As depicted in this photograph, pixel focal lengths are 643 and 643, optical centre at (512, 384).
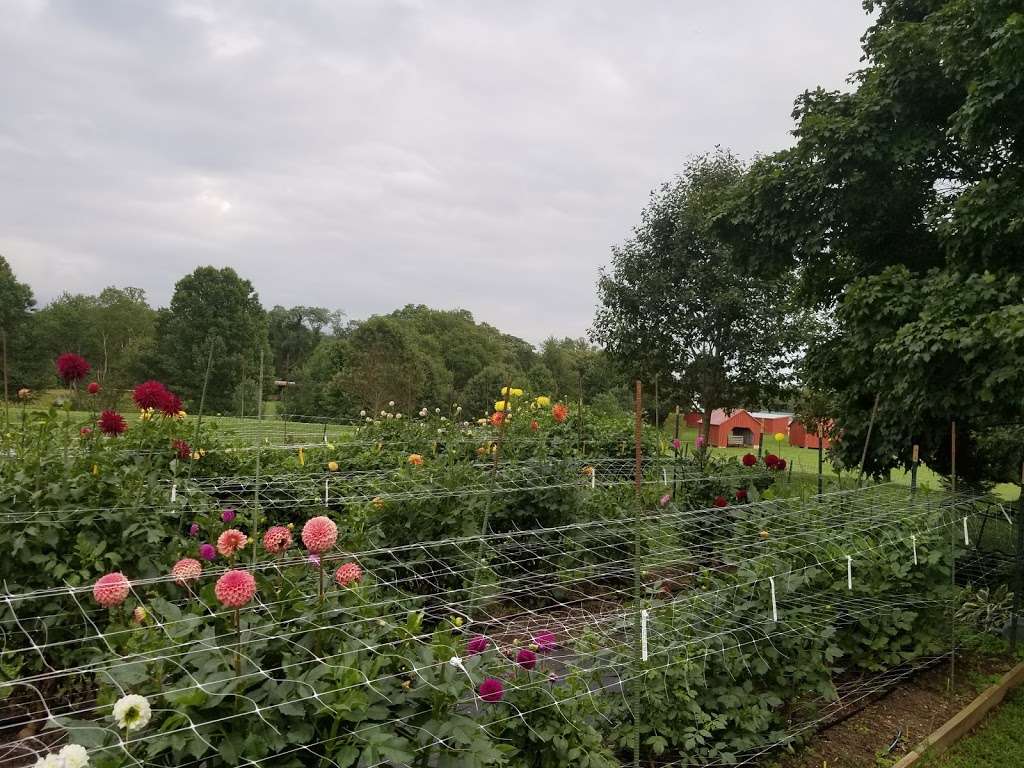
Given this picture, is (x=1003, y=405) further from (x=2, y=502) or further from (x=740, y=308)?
(x=740, y=308)

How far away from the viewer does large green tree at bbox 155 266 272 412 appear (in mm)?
18066

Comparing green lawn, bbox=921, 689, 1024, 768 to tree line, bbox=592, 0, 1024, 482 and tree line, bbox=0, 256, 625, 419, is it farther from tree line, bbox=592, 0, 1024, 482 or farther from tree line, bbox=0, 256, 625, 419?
tree line, bbox=0, 256, 625, 419

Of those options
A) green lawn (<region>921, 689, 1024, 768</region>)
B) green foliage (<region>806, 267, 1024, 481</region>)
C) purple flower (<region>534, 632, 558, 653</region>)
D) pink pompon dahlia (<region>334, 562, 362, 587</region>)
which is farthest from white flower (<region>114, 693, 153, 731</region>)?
green foliage (<region>806, 267, 1024, 481</region>)

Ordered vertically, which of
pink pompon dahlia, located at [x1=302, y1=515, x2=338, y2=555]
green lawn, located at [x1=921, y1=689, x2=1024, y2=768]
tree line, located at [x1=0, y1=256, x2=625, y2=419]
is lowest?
green lawn, located at [x1=921, y1=689, x2=1024, y2=768]

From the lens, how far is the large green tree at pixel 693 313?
11.7m

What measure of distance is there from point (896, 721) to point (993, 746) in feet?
1.35

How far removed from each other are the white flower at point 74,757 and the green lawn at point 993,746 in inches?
106

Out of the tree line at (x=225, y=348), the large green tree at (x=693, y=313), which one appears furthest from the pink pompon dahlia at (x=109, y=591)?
the large green tree at (x=693, y=313)

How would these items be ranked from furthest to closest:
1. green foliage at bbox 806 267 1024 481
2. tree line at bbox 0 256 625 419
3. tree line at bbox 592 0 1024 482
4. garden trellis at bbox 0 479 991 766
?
tree line at bbox 0 256 625 419 → tree line at bbox 592 0 1024 482 → green foliage at bbox 806 267 1024 481 → garden trellis at bbox 0 479 991 766

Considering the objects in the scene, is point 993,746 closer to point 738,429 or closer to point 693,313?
point 693,313

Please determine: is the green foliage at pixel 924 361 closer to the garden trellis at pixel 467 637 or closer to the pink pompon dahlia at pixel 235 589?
the garden trellis at pixel 467 637

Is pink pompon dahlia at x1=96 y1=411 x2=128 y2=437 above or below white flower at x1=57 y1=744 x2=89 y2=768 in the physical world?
above

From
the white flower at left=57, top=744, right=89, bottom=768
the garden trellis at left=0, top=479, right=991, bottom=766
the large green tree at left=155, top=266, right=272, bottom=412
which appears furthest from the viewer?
the large green tree at left=155, top=266, right=272, bottom=412

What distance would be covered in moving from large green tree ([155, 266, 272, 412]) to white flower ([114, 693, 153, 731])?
15.5m
